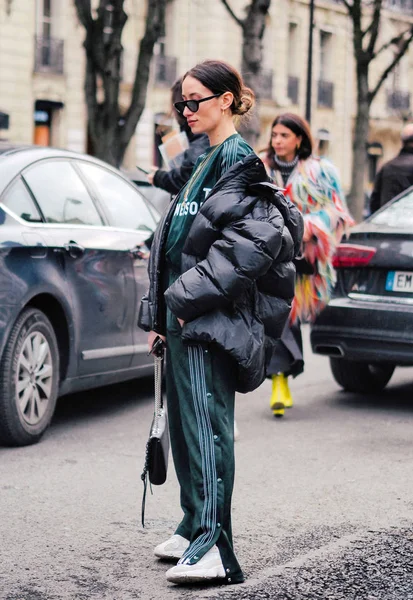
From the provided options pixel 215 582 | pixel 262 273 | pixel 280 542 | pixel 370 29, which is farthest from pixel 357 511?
pixel 370 29

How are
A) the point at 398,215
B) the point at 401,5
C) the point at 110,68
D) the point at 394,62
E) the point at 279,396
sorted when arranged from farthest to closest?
the point at 401,5
the point at 394,62
the point at 110,68
the point at 398,215
the point at 279,396

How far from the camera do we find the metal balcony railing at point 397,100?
50.1 m

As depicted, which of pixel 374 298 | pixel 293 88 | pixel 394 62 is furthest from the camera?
pixel 293 88

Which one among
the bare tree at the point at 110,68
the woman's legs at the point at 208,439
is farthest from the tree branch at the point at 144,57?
the woman's legs at the point at 208,439

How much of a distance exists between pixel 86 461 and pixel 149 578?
2078 mm

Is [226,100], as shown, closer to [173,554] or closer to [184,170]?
[173,554]

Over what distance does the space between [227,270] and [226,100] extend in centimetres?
68

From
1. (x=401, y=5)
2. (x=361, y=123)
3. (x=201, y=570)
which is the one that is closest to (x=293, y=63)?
(x=401, y=5)

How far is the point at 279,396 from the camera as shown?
7.63 m

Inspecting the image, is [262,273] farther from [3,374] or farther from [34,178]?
[34,178]

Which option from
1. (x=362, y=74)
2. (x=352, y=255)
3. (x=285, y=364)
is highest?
(x=362, y=74)

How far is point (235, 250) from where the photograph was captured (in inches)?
155

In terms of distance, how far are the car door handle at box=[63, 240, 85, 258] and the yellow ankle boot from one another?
1538 millimetres

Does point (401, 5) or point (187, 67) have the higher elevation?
point (401, 5)
